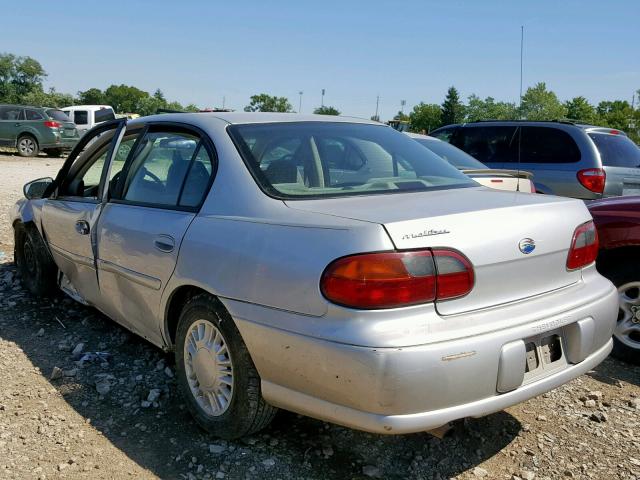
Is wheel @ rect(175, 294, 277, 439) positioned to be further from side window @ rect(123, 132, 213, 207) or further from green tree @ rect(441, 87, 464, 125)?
green tree @ rect(441, 87, 464, 125)

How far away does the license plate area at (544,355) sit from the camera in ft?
8.23

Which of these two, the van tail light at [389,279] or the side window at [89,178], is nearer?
the van tail light at [389,279]

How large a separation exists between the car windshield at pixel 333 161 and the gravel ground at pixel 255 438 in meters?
1.22

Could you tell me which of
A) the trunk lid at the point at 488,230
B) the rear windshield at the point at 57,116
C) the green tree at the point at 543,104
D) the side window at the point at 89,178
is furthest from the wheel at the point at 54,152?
the green tree at the point at 543,104

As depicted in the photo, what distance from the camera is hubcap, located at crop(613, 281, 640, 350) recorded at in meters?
4.05

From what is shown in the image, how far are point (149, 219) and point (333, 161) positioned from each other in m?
1.04

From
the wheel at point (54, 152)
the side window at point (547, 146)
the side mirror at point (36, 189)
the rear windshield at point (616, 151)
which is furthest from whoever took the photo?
the wheel at point (54, 152)

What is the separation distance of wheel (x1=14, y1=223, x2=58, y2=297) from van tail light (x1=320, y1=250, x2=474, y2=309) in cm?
331

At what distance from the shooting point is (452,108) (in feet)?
334

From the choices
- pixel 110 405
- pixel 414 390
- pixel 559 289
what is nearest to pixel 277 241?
pixel 414 390

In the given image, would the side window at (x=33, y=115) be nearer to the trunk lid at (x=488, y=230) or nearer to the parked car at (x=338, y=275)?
the parked car at (x=338, y=275)

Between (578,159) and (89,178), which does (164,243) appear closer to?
(89,178)

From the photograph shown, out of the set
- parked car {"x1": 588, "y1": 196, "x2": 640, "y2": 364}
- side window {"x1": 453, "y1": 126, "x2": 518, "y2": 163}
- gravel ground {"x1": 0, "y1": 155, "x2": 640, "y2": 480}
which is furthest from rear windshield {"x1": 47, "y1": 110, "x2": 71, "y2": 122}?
parked car {"x1": 588, "y1": 196, "x2": 640, "y2": 364}

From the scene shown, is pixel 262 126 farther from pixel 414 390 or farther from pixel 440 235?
pixel 414 390
